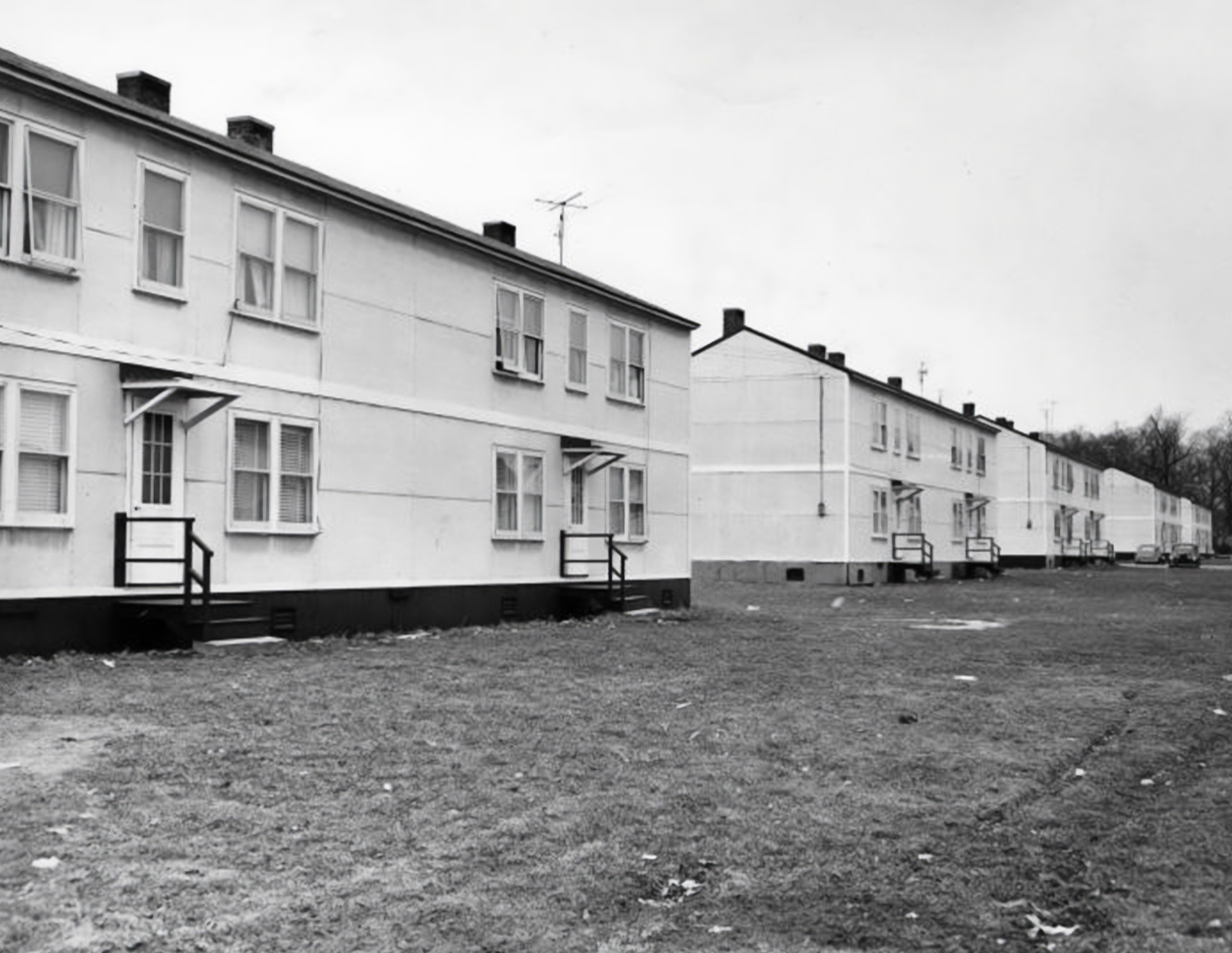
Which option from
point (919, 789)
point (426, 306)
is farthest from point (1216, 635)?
point (919, 789)

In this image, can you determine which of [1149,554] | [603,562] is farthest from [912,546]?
[1149,554]

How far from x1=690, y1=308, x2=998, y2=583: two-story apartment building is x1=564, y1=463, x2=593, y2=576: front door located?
17937mm

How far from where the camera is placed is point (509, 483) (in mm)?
23469

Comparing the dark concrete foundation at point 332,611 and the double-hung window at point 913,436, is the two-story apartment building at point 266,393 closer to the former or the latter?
the dark concrete foundation at point 332,611

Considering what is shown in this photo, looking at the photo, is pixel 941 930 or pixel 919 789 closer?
pixel 941 930

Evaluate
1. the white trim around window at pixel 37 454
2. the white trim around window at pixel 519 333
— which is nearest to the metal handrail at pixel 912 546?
the white trim around window at pixel 519 333

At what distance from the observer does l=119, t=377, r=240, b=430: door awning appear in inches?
619

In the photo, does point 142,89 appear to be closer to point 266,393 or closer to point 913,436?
point 266,393

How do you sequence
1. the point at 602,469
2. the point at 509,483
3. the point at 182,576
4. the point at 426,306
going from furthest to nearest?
the point at 602,469 → the point at 509,483 → the point at 426,306 → the point at 182,576

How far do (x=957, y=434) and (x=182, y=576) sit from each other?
45.4 meters

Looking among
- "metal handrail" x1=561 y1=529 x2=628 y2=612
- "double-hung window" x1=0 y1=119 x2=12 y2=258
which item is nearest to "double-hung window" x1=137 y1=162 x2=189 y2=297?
"double-hung window" x1=0 y1=119 x2=12 y2=258

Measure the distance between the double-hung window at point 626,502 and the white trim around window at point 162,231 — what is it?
1095 cm

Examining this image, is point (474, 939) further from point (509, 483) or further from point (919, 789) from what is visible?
point (509, 483)

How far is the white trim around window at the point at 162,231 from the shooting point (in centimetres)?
1620
